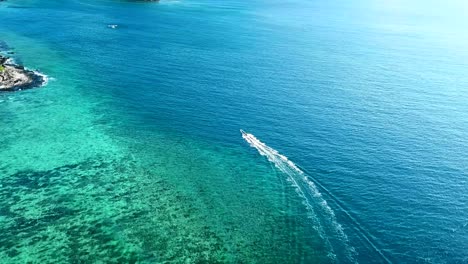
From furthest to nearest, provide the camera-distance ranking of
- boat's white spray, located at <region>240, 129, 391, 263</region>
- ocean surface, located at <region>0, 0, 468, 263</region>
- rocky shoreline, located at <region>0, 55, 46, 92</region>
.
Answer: rocky shoreline, located at <region>0, 55, 46, 92</region>
ocean surface, located at <region>0, 0, 468, 263</region>
boat's white spray, located at <region>240, 129, 391, 263</region>

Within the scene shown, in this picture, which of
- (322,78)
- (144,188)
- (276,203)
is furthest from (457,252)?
Result: (322,78)

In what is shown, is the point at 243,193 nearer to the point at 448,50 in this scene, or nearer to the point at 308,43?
the point at 308,43

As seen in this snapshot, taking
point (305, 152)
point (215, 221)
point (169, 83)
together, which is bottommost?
point (215, 221)

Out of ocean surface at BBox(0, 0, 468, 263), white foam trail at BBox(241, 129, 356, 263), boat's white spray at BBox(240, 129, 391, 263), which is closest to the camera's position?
boat's white spray at BBox(240, 129, 391, 263)

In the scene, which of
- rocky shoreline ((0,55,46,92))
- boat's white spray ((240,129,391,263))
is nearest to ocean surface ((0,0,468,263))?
boat's white spray ((240,129,391,263))

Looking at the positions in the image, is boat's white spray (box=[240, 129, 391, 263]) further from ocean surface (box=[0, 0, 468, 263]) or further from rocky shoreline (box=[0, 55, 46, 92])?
rocky shoreline (box=[0, 55, 46, 92])

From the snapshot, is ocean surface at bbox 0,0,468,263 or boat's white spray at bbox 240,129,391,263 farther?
ocean surface at bbox 0,0,468,263

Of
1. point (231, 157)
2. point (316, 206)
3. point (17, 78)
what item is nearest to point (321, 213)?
point (316, 206)
